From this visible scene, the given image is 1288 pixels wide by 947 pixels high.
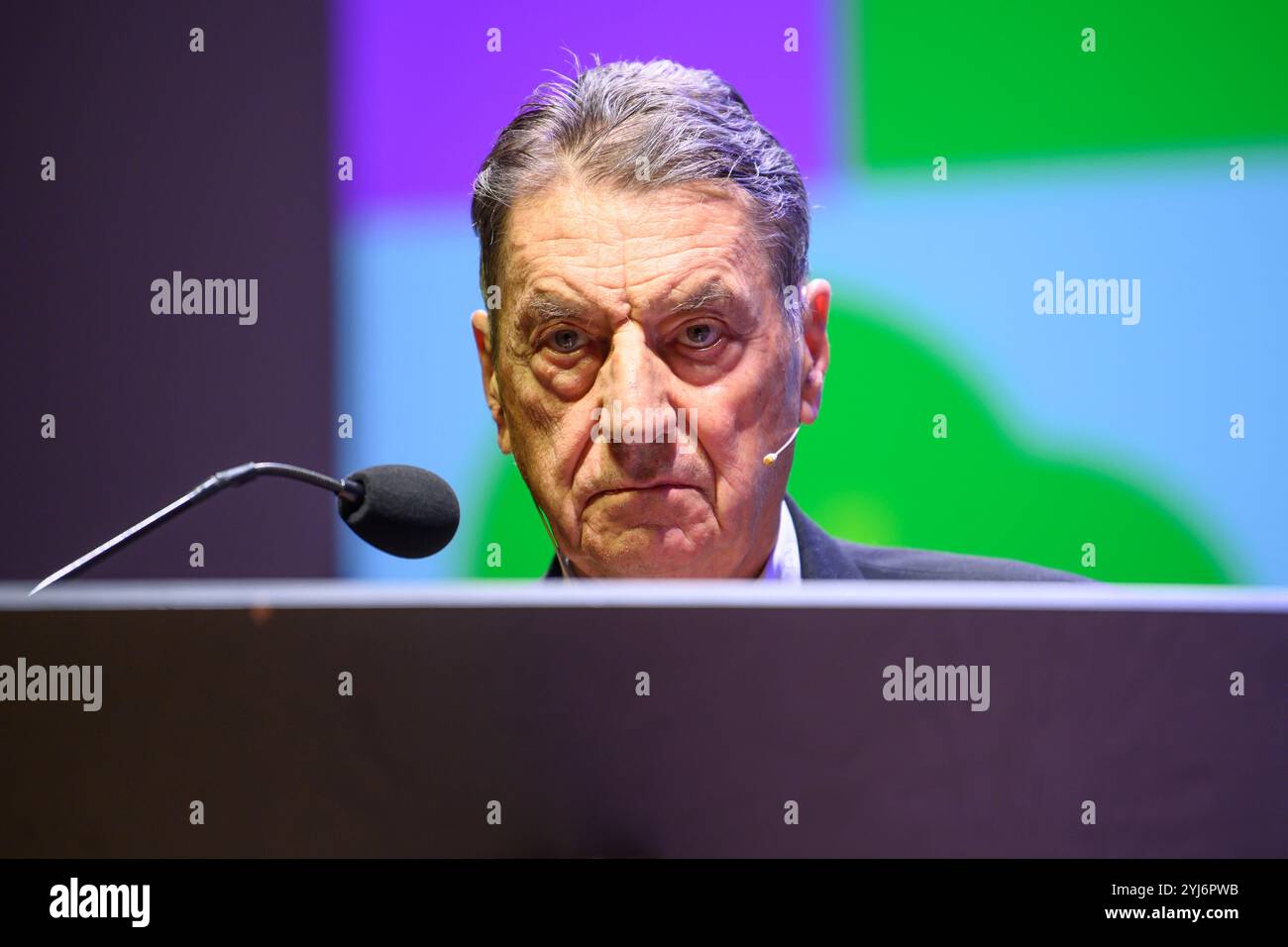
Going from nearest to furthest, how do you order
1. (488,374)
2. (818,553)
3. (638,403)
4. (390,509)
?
(390,509), (638,403), (818,553), (488,374)

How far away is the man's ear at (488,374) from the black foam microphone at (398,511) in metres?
0.63

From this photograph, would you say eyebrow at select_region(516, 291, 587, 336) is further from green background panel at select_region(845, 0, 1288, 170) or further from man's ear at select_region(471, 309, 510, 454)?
green background panel at select_region(845, 0, 1288, 170)

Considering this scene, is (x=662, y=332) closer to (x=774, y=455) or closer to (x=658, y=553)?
(x=774, y=455)

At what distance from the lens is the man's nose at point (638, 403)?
2.53 m

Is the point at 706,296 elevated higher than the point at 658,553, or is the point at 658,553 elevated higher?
the point at 706,296

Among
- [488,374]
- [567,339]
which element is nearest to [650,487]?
[567,339]

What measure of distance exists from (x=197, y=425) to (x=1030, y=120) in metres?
2.12

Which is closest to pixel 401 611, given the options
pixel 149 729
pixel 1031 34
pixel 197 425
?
pixel 149 729

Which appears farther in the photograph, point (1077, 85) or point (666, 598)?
point (1077, 85)

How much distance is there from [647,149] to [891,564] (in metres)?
1.08

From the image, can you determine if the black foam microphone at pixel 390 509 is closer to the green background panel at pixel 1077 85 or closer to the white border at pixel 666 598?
the white border at pixel 666 598

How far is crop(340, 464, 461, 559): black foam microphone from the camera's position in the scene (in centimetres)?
204

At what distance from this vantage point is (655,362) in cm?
254
